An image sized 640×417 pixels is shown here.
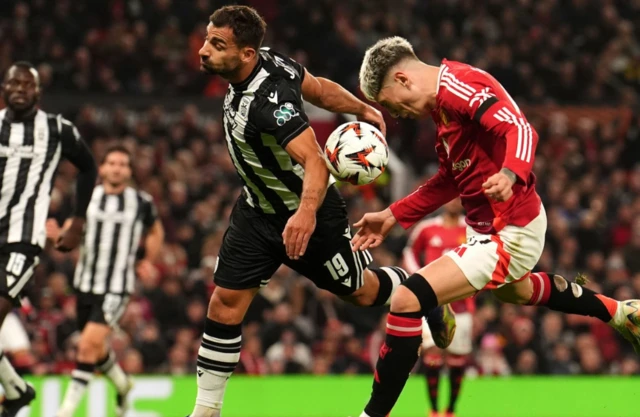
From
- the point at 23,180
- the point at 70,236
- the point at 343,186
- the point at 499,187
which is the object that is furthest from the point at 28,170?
the point at 343,186

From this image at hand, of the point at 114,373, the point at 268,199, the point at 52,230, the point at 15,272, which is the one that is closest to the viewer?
the point at 268,199

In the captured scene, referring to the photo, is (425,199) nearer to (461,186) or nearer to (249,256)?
(461,186)

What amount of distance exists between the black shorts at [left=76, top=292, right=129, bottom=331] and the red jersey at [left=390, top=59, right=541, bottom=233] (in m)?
4.18

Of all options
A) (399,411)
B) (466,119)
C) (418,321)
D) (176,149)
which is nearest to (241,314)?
(418,321)

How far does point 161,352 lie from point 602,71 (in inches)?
419

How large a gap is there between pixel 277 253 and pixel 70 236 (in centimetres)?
200

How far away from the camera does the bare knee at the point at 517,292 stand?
626 cm

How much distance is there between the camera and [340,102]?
653 cm

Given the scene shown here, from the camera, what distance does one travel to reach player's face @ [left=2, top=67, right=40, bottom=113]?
24.1ft

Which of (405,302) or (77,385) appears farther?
(77,385)

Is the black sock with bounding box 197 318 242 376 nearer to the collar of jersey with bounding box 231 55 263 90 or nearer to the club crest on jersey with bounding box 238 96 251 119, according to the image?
the club crest on jersey with bounding box 238 96 251 119

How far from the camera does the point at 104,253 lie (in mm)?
9828

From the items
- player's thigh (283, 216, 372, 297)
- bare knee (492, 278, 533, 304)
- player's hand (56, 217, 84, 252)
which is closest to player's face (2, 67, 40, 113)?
player's hand (56, 217, 84, 252)

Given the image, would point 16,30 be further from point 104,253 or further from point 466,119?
point 466,119
